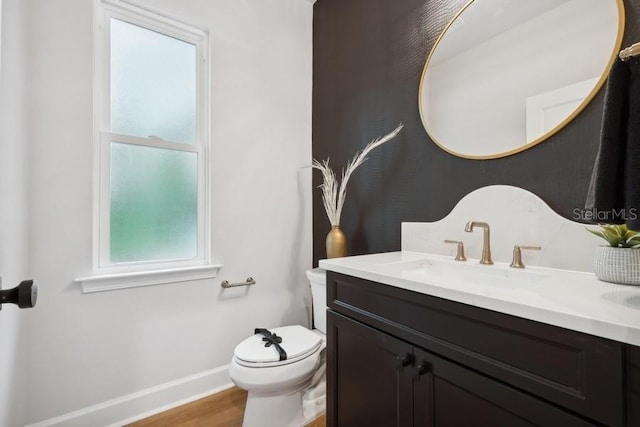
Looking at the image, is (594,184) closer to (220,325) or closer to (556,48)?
(556,48)

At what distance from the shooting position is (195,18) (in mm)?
1713

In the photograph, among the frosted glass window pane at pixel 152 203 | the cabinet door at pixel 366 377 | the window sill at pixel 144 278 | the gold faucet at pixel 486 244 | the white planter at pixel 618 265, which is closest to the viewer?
the white planter at pixel 618 265

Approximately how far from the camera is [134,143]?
1565 mm

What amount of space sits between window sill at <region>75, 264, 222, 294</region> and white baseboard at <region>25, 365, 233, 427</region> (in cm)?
58

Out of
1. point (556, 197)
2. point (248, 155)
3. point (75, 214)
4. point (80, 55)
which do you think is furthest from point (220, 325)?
point (556, 197)

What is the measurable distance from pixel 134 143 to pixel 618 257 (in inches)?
81.8

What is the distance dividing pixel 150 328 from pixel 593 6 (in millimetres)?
2368

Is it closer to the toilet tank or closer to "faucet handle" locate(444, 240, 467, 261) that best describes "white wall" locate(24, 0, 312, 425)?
the toilet tank

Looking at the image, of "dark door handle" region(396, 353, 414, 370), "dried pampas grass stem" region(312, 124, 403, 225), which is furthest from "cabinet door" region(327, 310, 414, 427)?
"dried pampas grass stem" region(312, 124, 403, 225)

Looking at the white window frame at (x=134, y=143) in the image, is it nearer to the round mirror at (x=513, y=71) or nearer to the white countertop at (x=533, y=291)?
the white countertop at (x=533, y=291)

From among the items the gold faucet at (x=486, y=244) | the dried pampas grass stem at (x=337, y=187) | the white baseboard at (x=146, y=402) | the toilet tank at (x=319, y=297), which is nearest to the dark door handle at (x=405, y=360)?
the gold faucet at (x=486, y=244)
